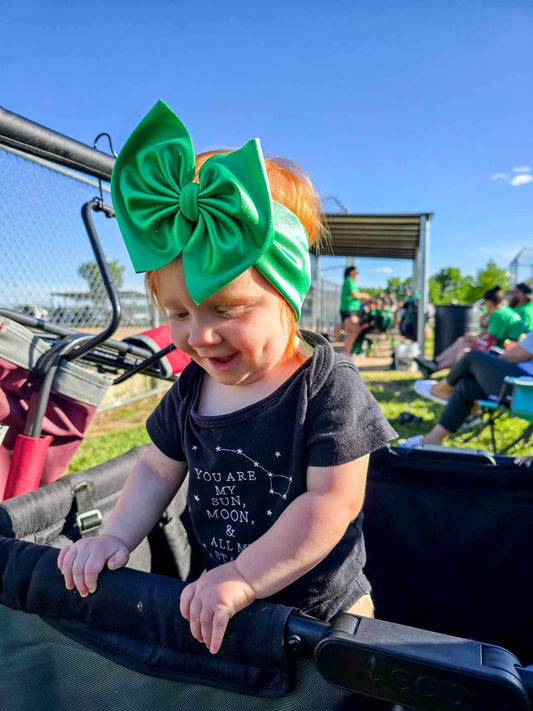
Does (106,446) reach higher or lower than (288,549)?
lower

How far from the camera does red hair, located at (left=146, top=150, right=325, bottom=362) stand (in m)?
0.88

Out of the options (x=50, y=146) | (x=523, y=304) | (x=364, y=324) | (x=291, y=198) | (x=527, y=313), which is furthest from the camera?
(x=364, y=324)

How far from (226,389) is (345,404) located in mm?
265

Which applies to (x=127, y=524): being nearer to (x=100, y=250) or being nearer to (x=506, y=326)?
(x=100, y=250)

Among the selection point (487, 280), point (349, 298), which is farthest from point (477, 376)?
point (487, 280)

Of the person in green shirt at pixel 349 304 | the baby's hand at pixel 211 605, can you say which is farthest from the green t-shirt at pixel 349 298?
the baby's hand at pixel 211 605

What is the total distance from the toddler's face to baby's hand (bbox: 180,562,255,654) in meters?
0.33

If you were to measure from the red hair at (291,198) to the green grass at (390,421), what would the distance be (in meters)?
2.79

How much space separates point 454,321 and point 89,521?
867 centimetres

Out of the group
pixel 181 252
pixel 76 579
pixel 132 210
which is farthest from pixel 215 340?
pixel 76 579

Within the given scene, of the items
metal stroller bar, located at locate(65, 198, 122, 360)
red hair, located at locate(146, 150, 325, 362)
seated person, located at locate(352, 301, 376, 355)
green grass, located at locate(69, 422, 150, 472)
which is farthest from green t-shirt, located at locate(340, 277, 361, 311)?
red hair, located at locate(146, 150, 325, 362)

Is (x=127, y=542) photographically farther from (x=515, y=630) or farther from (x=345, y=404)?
(x=515, y=630)

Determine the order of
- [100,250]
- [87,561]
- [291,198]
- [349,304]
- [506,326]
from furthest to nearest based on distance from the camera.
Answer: [349,304] < [506,326] < [100,250] < [291,198] < [87,561]

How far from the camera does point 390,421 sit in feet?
15.6
